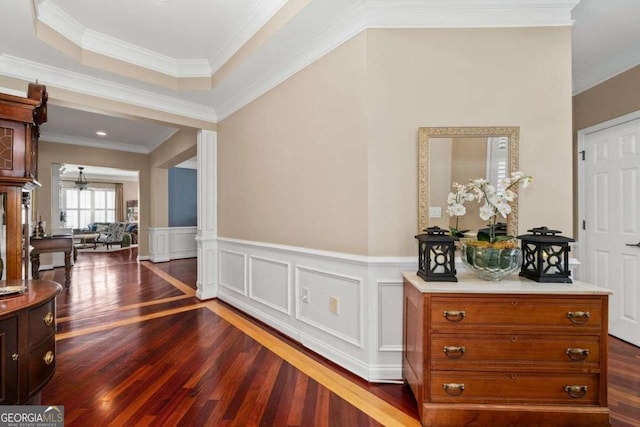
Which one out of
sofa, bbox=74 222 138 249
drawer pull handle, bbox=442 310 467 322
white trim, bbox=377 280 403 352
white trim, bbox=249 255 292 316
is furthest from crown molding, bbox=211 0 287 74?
sofa, bbox=74 222 138 249

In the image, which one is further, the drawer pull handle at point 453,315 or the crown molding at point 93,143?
the crown molding at point 93,143

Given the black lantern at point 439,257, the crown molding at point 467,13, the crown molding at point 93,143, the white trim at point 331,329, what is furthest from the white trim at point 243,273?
the crown molding at point 93,143

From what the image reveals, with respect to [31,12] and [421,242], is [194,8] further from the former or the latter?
[421,242]

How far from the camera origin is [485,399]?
1.54m

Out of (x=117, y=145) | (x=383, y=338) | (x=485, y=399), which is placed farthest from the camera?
(x=117, y=145)

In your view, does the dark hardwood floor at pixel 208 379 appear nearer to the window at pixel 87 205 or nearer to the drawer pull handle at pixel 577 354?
the drawer pull handle at pixel 577 354

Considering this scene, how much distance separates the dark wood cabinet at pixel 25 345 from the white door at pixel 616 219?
176 inches

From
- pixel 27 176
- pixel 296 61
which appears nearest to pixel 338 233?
pixel 296 61

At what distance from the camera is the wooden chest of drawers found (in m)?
1.50

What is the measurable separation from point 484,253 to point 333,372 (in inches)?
53.8

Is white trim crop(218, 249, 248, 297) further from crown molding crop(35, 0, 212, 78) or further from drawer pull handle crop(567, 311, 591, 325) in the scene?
drawer pull handle crop(567, 311, 591, 325)

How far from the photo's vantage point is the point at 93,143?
20.1 feet

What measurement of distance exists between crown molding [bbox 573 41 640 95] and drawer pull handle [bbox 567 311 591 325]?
266 cm

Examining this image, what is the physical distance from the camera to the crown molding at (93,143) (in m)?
5.70
